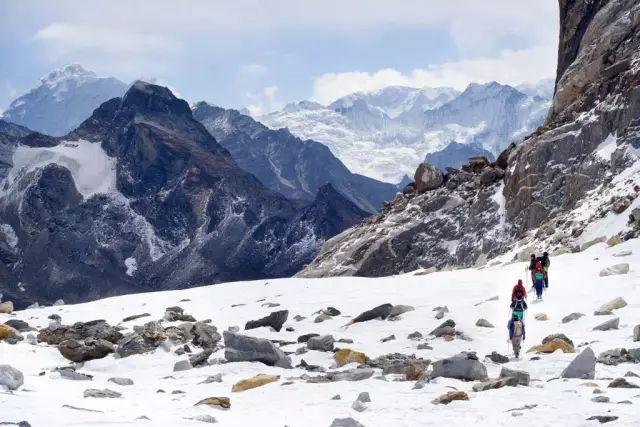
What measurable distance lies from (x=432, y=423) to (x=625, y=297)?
14.4 metres

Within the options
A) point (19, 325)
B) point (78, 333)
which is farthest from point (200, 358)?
point (19, 325)

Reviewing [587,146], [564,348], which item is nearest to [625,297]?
[564,348]

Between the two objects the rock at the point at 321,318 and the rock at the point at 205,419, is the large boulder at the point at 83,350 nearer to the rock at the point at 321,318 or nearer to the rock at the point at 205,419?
the rock at the point at 321,318

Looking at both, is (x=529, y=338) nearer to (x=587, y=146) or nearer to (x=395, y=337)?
(x=395, y=337)

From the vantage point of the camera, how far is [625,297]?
2523 centimetres

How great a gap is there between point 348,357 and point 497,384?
20.2ft

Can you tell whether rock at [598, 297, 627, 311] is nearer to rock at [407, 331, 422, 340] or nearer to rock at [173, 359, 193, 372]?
rock at [407, 331, 422, 340]

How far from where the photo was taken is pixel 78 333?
90.7 ft

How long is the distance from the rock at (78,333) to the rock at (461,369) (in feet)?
46.0

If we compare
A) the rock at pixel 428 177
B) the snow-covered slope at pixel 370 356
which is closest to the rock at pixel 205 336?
the snow-covered slope at pixel 370 356

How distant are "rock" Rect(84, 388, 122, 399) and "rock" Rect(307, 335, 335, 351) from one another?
25.1ft

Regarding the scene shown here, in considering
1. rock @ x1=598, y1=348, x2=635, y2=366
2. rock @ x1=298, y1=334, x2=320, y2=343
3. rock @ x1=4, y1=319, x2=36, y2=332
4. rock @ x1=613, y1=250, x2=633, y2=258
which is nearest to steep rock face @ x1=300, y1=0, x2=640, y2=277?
rock @ x1=613, y1=250, x2=633, y2=258

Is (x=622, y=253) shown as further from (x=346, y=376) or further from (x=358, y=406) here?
(x=358, y=406)

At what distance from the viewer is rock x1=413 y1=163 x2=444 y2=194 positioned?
8956cm
